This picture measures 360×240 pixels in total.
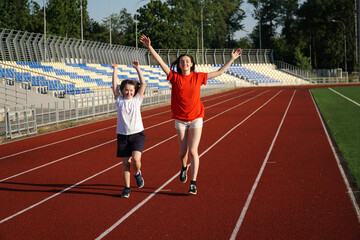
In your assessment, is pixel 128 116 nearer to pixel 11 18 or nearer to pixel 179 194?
pixel 179 194

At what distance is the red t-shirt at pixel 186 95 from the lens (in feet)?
21.1

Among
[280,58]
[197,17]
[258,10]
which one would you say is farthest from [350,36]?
[197,17]

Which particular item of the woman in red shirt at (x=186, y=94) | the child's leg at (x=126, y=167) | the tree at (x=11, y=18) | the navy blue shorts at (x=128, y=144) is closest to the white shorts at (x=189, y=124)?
the woman in red shirt at (x=186, y=94)

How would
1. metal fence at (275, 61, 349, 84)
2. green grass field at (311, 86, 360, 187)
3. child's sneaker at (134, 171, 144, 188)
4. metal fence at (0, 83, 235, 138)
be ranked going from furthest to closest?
metal fence at (275, 61, 349, 84) < metal fence at (0, 83, 235, 138) < green grass field at (311, 86, 360, 187) < child's sneaker at (134, 171, 144, 188)

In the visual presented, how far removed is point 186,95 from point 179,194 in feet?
4.90

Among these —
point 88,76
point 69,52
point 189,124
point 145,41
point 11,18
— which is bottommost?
point 189,124

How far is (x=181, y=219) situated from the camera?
568 cm

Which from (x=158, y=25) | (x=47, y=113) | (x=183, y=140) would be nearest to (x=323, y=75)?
(x=158, y=25)

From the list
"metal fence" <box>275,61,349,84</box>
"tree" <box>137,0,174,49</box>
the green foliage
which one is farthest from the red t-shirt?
the green foliage

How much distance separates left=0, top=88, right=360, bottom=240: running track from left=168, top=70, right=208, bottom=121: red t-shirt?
3.86 ft

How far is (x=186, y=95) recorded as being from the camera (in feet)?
21.1

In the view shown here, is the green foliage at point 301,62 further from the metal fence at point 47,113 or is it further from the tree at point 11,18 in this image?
the metal fence at point 47,113

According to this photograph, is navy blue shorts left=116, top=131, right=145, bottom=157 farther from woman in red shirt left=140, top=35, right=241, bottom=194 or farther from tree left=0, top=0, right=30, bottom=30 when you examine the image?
tree left=0, top=0, right=30, bottom=30

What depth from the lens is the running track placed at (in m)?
5.30
